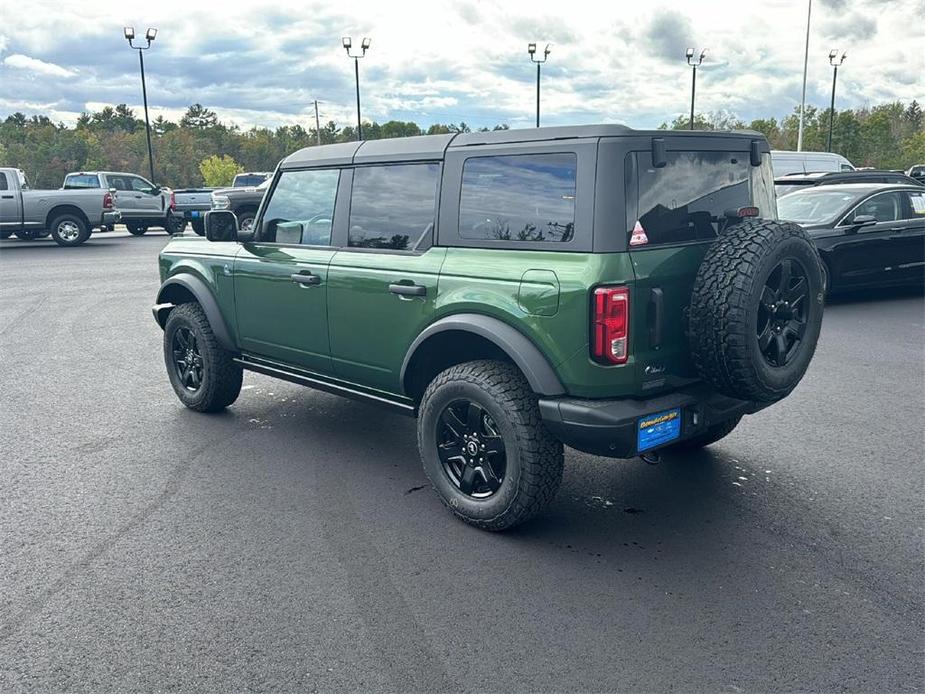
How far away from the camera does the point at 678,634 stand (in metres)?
3.14

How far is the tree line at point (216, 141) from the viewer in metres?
66.6

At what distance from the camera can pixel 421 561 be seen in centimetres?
377

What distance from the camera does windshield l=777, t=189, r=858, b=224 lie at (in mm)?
11102

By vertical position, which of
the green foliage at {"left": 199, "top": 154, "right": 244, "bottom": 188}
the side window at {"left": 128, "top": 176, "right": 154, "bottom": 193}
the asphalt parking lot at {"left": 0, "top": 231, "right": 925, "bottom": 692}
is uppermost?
the green foliage at {"left": 199, "top": 154, "right": 244, "bottom": 188}

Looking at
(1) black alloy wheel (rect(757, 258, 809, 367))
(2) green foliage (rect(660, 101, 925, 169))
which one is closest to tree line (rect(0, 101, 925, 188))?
(2) green foliage (rect(660, 101, 925, 169))

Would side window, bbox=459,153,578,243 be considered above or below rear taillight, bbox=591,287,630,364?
above

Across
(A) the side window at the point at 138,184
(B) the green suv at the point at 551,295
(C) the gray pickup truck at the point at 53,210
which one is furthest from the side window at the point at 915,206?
(A) the side window at the point at 138,184

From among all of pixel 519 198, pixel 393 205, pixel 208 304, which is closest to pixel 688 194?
pixel 519 198

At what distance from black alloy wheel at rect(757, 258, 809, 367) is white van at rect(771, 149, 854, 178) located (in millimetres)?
15183

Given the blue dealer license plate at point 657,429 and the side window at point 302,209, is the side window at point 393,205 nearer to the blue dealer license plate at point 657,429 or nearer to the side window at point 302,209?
the side window at point 302,209

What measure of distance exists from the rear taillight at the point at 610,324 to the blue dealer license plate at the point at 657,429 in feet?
1.06

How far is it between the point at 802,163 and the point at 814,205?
8.32 metres

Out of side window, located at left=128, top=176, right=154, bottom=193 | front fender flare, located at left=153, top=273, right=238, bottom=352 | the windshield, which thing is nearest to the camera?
front fender flare, located at left=153, top=273, right=238, bottom=352

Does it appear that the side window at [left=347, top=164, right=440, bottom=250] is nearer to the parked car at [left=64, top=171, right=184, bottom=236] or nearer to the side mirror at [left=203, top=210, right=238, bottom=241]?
the side mirror at [left=203, top=210, right=238, bottom=241]
